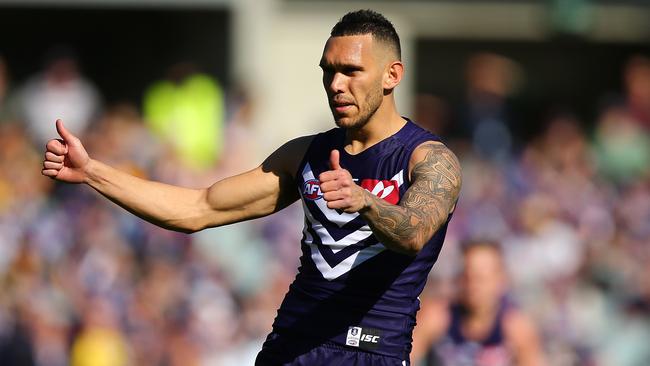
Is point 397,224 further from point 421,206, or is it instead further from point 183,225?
point 183,225

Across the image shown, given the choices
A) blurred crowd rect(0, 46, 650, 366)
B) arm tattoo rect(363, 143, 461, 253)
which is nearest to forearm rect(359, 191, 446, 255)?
arm tattoo rect(363, 143, 461, 253)

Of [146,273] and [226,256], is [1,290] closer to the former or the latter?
[146,273]

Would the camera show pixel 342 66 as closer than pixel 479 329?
Yes

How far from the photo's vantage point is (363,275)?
5.83 meters

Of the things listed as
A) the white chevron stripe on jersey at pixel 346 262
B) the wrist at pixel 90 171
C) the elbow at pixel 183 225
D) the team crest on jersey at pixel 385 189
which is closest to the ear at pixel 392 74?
the team crest on jersey at pixel 385 189

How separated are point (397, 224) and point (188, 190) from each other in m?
1.68

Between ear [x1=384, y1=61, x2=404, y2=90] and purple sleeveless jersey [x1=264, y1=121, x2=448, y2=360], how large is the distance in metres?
0.22

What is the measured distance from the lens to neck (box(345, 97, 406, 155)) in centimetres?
596

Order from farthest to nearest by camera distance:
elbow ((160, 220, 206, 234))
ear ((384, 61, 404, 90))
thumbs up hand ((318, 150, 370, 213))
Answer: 1. elbow ((160, 220, 206, 234))
2. ear ((384, 61, 404, 90))
3. thumbs up hand ((318, 150, 370, 213))

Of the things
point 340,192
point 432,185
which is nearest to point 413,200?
point 432,185

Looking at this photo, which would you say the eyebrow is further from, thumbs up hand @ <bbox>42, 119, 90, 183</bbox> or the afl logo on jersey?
thumbs up hand @ <bbox>42, 119, 90, 183</bbox>

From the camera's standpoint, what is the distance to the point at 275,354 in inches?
237

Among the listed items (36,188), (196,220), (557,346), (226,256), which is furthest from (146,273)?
(196,220)

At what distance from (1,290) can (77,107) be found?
4482mm
